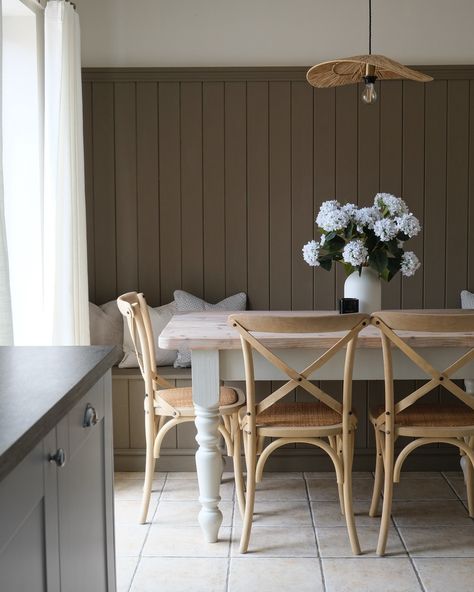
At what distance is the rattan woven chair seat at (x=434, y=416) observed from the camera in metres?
3.21

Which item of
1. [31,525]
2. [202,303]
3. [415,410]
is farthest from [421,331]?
[31,525]

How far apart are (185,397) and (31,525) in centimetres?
220

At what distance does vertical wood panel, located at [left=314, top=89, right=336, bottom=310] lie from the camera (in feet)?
14.7

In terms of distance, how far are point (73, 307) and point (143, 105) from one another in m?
1.30

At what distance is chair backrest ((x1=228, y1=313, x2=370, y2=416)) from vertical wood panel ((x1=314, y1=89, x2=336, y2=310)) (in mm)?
1362

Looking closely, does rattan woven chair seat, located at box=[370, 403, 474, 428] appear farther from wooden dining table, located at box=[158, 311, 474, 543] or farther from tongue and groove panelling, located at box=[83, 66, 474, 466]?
tongue and groove panelling, located at box=[83, 66, 474, 466]

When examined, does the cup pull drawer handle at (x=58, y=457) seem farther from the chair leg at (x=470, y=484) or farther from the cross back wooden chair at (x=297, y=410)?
the chair leg at (x=470, y=484)

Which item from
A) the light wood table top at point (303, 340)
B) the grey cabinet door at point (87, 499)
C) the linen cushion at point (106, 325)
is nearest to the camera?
the grey cabinet door at point (87, 499)

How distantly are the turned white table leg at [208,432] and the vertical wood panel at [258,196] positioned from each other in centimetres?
142

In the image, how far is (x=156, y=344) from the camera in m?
4.37

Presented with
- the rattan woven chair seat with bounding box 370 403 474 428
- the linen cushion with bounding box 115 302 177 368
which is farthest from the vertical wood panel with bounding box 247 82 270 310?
the rattan woven chair seat with bounding box 370 403 474 428

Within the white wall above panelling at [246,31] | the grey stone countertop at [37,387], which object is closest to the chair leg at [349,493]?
the grey stone countertop at [37,387]

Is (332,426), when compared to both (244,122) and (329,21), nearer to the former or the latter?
(244,122)

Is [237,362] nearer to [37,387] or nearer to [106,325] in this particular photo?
[106,325]
